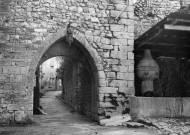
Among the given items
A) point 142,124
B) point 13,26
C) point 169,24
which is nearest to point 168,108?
point 142,124

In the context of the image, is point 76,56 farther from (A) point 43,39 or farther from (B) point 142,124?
(B) point 142,124

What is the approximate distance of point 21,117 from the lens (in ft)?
20.7

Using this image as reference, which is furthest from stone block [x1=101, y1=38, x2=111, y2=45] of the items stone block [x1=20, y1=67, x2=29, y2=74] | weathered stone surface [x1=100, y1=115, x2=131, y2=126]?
stone block [x1=20, y1=67, x2=29, y2=74]

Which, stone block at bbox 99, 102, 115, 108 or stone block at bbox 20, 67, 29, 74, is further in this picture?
stone block at bbox 99, 102, 115, 108

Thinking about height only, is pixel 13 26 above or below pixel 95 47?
above

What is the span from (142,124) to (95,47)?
226 cm

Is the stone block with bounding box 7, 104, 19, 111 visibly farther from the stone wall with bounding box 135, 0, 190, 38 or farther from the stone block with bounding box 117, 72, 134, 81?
the stone wall with bounding box 135, 0, 190, 38

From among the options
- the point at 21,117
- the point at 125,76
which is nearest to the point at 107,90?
the point at 125,76


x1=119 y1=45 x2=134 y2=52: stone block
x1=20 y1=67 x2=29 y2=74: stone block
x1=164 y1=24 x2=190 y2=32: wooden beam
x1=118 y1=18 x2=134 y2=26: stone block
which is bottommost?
x1=20 y1=67 x2=29 y2=74: stone block

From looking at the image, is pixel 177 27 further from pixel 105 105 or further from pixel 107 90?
pixel 105 105

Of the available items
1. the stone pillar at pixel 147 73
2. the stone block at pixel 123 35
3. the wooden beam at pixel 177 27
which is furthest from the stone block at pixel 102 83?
the wooden beam at pixel 177 27

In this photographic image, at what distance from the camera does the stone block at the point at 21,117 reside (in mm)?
6293

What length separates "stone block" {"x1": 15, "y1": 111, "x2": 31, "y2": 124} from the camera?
6.29 meters

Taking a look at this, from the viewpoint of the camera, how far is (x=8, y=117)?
6266 millimetres
